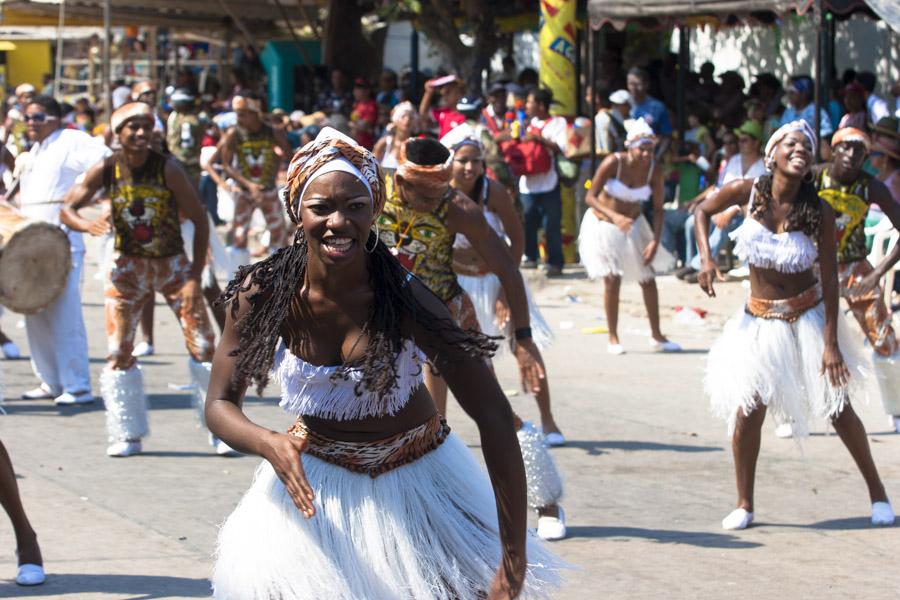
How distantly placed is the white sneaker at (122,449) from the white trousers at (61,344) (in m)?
1.93

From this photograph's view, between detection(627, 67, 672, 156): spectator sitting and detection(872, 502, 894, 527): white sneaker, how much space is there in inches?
400

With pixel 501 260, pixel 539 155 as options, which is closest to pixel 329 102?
pixel 539 155

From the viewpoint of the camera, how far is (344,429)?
402cm

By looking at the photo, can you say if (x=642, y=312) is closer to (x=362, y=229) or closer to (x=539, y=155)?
(x=539, y=155)

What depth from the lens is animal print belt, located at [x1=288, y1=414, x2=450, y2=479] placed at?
4000 mm

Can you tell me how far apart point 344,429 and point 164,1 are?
2186 cm

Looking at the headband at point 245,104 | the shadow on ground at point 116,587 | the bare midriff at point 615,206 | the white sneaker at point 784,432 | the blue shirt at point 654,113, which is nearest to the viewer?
the shadow on ground at point 116,587

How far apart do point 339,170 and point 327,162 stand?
44 mm

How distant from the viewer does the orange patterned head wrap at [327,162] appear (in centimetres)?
387

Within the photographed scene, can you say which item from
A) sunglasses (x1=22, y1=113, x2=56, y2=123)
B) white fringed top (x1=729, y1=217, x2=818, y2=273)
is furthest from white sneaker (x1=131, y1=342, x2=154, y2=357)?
white fringed top (x1=729, y1=217, x2=818, y2=273)

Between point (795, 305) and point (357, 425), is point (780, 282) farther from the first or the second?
point (357, 425)

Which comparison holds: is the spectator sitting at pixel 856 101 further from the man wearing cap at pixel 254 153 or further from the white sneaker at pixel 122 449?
the white sneaker at pixel 122 449

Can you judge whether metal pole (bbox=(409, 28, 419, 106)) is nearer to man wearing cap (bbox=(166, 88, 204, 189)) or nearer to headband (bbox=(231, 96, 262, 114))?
man wearing cap (bbox=(166, 88, 204, 189))

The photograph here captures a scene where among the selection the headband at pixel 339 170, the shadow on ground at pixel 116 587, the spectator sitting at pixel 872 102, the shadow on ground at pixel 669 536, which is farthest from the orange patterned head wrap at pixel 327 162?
the spectator sitting at pixel 872 102
